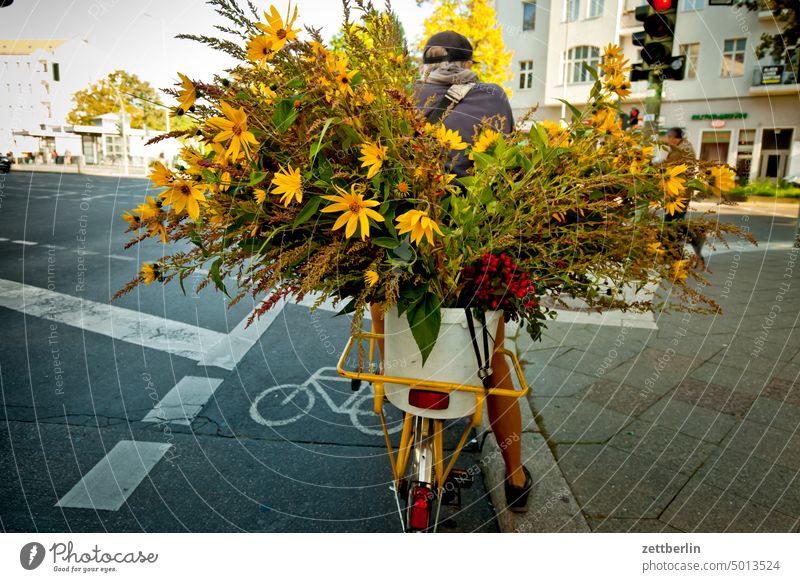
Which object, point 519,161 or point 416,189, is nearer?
point 416,189

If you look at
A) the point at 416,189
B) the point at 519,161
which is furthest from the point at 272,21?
the point at 519,161

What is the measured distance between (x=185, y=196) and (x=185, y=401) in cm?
246

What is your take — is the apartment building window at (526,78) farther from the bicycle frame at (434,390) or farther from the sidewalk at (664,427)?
the bicycle frame at (434,390)

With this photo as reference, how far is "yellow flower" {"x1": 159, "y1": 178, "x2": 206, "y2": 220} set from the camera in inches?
55.4

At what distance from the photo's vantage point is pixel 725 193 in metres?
1.72

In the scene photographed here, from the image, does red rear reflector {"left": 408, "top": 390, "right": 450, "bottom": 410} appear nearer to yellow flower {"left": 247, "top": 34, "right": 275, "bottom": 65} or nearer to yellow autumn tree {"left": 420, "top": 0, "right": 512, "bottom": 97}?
yellow flower {"left": 247, "top": 34, "right": 275, "bottom": 65}

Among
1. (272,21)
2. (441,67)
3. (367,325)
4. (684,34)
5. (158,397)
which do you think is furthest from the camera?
(684,34)

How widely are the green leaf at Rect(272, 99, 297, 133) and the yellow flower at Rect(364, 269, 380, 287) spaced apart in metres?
0.39

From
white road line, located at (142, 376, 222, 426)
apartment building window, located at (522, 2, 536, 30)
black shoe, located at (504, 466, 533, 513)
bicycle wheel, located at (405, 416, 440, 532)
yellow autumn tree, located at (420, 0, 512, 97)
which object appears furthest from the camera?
apartment building window, located at (522, 2, 536, 30)

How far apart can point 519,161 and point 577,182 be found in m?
0.17

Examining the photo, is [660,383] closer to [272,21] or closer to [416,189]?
[416,189]

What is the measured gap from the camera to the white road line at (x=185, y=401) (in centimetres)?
338

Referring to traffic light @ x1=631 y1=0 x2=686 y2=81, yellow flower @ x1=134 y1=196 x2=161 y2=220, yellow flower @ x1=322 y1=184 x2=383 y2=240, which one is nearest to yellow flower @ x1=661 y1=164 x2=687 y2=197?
yellow flower @ x1=322 y1=184 x2=383 y2=240

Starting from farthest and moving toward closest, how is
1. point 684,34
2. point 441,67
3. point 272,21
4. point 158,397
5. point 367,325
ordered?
point 684,34 → point 367,325 → point 158,397 → point 441,67 → point 272,21
